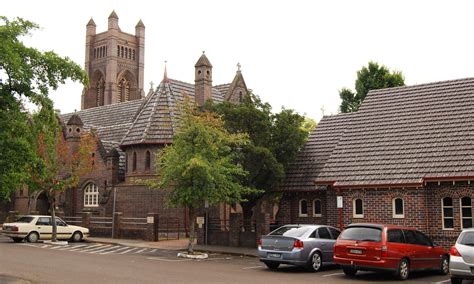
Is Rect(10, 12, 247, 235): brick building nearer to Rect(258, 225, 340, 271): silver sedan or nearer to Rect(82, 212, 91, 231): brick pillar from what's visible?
Rect(82, 212, 91, 231): brick pillar

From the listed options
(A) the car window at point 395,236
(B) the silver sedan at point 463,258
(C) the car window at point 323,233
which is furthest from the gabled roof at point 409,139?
(B) the silver sedan at point 463,258

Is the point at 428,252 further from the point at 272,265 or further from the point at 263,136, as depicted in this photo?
the point at 263,136

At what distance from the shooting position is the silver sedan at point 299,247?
18219mm

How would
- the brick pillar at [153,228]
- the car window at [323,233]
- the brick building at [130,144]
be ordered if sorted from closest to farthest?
the car window at [323,233], the brick pillar at [153,228], the brick building at [130,144]

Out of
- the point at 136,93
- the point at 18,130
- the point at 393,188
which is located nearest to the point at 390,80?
the point at 393,188

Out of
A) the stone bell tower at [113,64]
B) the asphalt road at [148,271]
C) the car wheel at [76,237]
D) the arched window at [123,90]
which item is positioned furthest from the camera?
the arched window at [123,90]

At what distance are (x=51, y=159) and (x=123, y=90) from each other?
182 ft

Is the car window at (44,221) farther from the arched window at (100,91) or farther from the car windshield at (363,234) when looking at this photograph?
the arched window at (100,91)

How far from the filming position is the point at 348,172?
26031 millimetres

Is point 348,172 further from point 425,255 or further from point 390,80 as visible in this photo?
point 390,80

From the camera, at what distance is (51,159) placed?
29359mm

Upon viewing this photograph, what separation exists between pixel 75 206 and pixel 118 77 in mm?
42996

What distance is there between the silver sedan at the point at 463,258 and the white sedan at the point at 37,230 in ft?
73.7

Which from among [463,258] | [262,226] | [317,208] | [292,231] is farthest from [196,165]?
[463,258]
